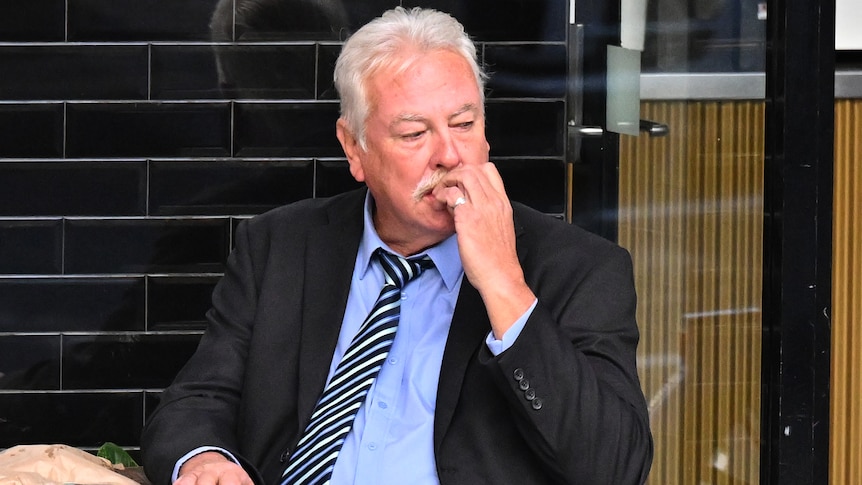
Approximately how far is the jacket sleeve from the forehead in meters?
0.38

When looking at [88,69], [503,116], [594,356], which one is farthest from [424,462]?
[88,69]

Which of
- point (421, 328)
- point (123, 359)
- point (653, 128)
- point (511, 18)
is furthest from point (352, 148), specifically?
point (123, 359)

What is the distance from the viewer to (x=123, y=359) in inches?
150

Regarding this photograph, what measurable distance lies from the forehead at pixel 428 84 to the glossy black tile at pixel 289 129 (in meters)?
1.50

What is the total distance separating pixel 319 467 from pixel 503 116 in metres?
1.76

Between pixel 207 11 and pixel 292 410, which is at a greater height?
pixel 207 11

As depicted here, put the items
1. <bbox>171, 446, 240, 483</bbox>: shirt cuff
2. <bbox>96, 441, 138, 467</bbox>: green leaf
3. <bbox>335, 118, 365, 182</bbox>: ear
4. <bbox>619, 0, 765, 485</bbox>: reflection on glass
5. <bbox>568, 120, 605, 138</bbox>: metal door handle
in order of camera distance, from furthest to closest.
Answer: <bbox>568, 120, 605, 138</bbox>: metal door handle, <bbox>96, 441, 138, 467</bbox>: green leaf, <bbox>619, 0, 765, 485</bbox>: reflection on glass, <bbox>335, 118, 365, 182</bbox>: ear, <bbox>171, 446, 240, 483</bbox>: shirt cuff

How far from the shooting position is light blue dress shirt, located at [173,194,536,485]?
7.07ft

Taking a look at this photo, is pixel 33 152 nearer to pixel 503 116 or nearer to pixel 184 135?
pixel 184 135

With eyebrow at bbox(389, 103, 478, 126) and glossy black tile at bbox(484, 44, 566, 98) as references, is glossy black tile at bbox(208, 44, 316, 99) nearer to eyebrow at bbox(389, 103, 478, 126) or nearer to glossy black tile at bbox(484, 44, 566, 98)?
glossy black tile at bbox(484, 44, 566, 98)

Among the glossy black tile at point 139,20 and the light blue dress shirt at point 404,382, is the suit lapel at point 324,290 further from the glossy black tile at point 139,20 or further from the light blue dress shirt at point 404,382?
the glossy black tile at point 139,20

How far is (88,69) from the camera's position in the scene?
373 cm

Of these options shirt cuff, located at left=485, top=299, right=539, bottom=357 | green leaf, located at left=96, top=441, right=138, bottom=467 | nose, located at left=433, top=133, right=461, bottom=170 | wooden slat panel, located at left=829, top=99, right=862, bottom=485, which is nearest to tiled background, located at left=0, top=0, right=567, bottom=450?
green leaf, located at left=96, top=441, right=138, bottom=467

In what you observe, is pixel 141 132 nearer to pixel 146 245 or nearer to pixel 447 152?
pixel 146 245
